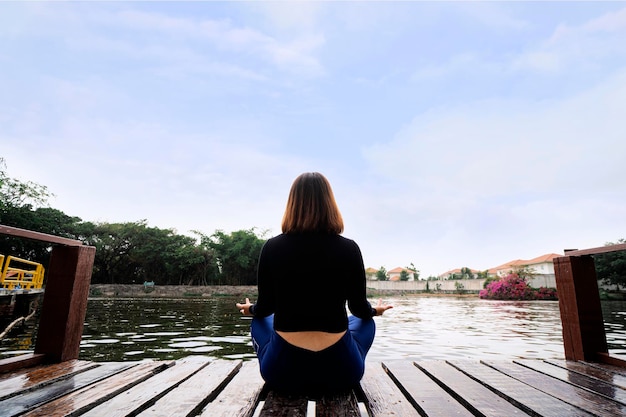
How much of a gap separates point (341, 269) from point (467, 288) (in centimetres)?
4033

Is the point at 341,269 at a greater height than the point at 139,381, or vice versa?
the point at 341,269

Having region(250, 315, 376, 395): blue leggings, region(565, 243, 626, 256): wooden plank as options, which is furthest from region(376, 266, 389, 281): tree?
region(250, 315, 376, 395): blue leggings

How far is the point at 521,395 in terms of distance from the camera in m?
1.58

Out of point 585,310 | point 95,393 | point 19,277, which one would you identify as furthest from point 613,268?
point 19,277

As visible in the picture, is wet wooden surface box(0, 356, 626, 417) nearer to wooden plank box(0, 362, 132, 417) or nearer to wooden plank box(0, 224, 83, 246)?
wooden plank box(0, 362, 132, 417)

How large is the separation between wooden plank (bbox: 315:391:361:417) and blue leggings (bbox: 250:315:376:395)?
0.04 m

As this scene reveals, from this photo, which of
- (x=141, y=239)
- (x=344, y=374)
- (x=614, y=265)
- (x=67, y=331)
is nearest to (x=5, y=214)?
(x=141, y=239)

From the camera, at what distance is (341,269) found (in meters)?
1.52

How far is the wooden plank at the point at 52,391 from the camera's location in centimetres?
137

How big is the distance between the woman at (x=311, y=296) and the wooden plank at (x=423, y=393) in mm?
285

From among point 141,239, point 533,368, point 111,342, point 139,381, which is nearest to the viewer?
point 139,381

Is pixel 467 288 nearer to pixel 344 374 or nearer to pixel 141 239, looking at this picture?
pixel 141 239

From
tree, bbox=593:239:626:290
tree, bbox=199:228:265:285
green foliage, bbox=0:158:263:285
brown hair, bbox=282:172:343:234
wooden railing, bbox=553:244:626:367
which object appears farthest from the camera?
tree, bbox=199:228:265:285

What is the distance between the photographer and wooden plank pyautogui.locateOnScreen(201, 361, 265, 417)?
1.38m
